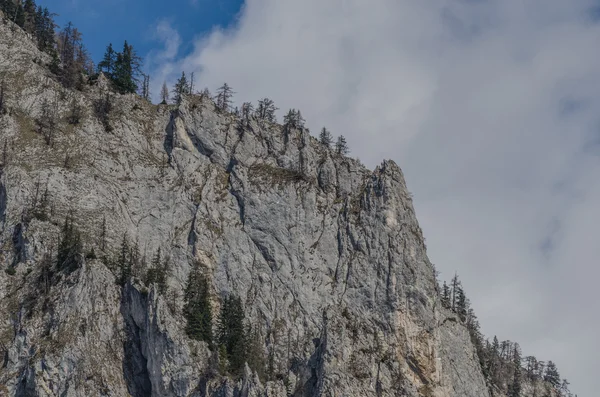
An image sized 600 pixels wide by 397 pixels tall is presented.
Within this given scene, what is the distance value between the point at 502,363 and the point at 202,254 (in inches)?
3236

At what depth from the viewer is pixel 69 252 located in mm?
108125

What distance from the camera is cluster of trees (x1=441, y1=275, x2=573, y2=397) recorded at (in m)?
155

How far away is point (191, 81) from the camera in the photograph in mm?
164875

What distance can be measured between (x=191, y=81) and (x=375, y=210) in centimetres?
5460

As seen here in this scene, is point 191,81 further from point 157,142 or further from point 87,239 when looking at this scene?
point 87,239

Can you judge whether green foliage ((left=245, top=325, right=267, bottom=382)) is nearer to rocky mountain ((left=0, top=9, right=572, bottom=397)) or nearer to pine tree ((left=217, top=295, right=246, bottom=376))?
rocky mountain ((left=0, top=9, right=572, bottom=397))

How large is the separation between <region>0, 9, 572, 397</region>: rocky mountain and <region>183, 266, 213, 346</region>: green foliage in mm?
904

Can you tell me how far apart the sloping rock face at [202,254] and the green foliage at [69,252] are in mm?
1768

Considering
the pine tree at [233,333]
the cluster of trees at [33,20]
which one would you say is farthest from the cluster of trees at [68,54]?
the pine tree at [233,333]

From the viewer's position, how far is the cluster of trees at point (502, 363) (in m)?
155

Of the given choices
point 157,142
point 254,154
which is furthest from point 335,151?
point 157,142

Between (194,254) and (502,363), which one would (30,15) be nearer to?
(194,254)

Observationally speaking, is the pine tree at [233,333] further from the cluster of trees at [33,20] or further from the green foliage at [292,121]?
the cluster of trees at [33,20]

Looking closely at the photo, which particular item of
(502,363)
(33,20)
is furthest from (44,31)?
(502,363)
